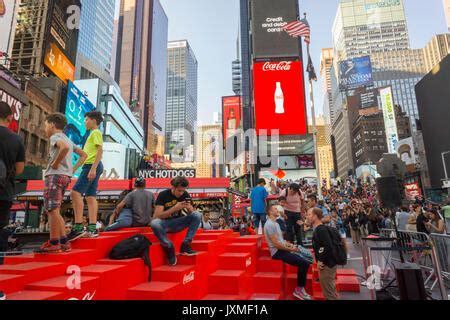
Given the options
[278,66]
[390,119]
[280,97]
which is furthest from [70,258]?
[390,119]

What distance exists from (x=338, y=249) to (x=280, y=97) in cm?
3277

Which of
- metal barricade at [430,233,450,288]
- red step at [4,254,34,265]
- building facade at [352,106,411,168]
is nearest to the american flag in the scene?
metal barricade at [430,233,450,288]

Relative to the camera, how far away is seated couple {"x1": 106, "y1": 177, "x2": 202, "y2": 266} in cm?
440

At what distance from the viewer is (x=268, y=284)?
5203 millimetres

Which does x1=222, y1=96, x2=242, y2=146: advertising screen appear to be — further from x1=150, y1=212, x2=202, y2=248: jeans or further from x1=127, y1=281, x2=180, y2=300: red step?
x1=127, y1=281, x2=180, y2=300: red step

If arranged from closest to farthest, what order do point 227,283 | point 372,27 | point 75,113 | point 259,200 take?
1. point 227,283
2. point 259,200
3. point 75,113
4. point 372,27

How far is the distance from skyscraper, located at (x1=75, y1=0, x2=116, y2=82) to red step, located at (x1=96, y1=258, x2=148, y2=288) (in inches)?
3447

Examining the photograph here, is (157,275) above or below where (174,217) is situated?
below

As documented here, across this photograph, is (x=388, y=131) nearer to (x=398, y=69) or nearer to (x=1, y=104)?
(x=1, y=104)

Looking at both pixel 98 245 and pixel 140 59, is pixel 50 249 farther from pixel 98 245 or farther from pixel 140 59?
pixel 140 59

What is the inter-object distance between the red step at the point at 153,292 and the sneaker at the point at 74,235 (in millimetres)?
1203

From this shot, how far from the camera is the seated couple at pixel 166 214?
173 inches

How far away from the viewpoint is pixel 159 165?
79.9 m
